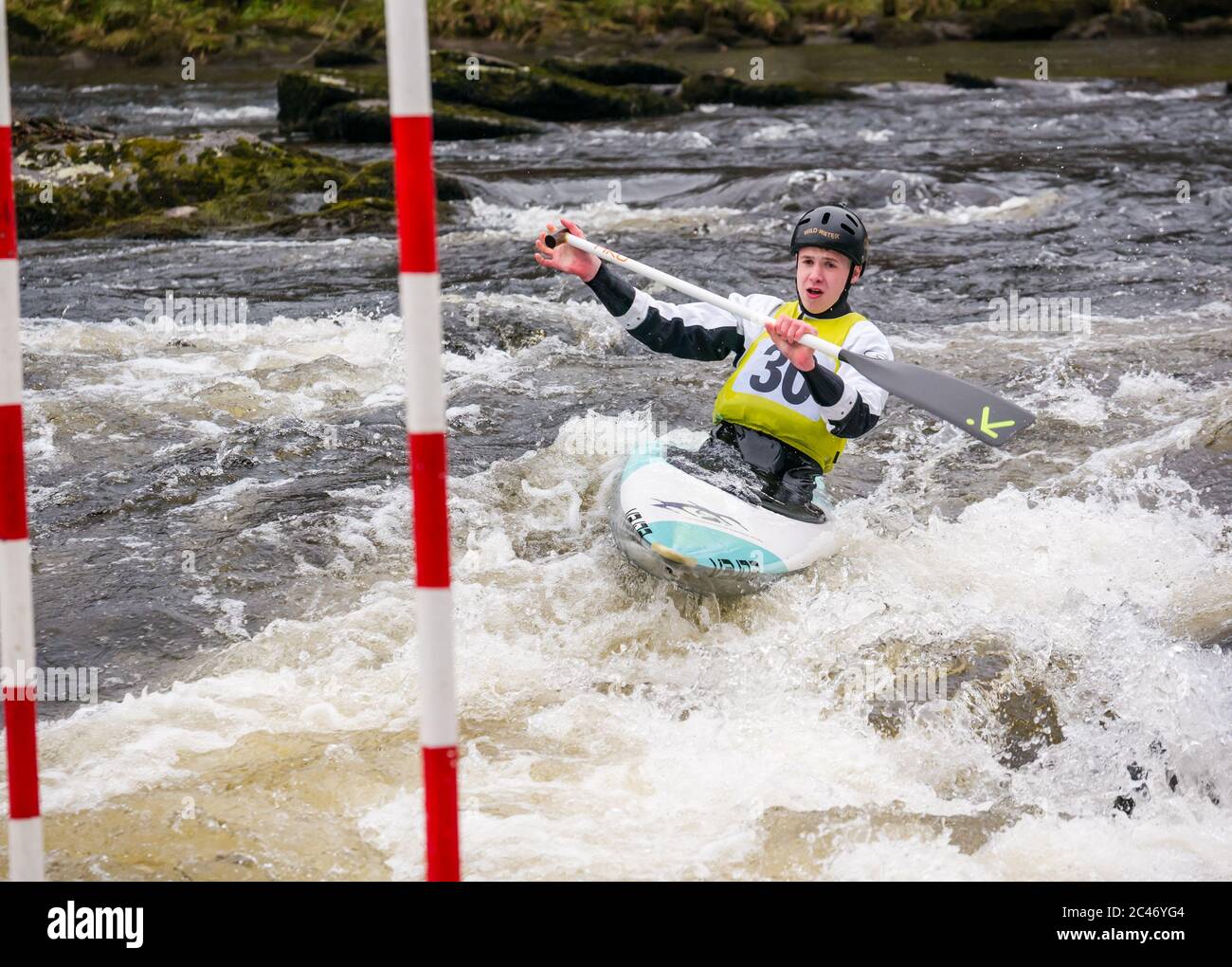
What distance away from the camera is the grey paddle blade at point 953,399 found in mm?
4117

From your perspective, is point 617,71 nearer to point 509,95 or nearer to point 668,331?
point 509,95

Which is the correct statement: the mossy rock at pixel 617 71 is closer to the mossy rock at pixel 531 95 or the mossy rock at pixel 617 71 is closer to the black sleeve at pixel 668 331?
the mossy rock at pixel 531 95

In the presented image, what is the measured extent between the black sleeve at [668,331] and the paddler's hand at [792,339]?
771 millimetres

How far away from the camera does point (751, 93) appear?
1912 centimetres

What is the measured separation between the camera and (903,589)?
4.73 meters

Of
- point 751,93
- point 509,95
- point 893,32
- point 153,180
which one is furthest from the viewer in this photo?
point 893,32

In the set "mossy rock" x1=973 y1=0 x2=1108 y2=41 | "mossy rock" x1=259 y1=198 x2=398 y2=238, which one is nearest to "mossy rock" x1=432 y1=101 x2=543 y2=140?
"mossy rock" x1=259 y1=198 x2=398 y2=238

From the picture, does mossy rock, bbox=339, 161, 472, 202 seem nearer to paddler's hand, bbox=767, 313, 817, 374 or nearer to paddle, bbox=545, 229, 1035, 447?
paddle, bbox=545, 229, 1035, 447

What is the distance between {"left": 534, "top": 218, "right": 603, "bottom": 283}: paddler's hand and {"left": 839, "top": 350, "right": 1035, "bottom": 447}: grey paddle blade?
997 millimetres

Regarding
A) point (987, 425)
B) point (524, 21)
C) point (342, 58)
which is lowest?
point (987, 425)

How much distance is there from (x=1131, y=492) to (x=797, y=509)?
179 cm

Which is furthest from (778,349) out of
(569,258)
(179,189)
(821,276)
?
(179,189)

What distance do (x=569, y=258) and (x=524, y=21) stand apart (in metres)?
29.8

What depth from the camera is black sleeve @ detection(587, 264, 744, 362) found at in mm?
4762
